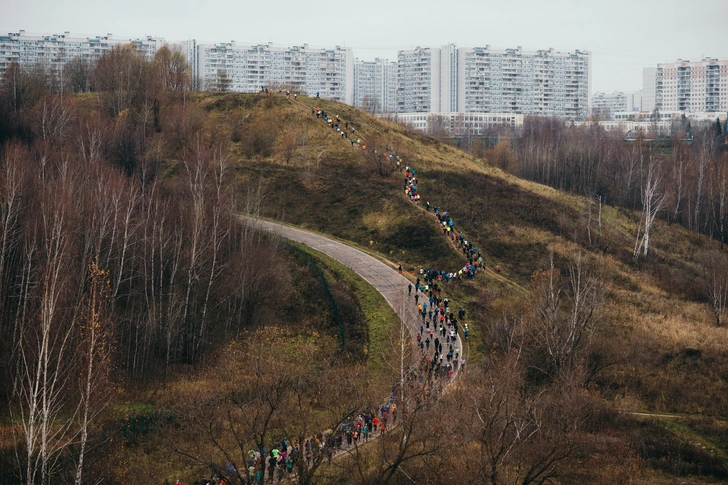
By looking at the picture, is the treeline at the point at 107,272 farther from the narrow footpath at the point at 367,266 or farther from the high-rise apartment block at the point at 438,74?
the high-rise apartment block at the point at 438,74

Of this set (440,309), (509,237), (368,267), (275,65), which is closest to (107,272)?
(440,309)

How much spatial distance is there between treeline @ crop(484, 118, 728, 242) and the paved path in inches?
942

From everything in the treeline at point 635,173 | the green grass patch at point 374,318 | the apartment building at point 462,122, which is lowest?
the green grass patch at point 374,318

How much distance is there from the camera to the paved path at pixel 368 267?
138ft

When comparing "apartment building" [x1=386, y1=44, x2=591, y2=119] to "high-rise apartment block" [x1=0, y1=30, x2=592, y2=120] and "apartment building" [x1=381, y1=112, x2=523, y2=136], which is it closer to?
"high-rise apartment block" [x1=0, y1=30, x2=592, y2=120]

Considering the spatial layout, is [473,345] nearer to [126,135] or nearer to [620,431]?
[620,431]

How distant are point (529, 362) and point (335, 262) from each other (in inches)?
613

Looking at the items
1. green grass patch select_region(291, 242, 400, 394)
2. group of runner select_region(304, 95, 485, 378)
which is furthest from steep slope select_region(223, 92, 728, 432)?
green grass patch select_region(291, 242, 400, 394)

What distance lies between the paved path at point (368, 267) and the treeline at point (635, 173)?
23919 millimetres

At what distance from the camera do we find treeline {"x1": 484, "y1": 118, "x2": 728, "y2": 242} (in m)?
74.4

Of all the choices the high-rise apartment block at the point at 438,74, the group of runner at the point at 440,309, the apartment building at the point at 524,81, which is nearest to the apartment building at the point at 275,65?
the high-rise apartment block at the point at 438,74

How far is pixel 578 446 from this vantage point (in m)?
29.5

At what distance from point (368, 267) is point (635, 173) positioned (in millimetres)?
44148

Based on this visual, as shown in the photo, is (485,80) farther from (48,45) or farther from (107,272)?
(107,272)
